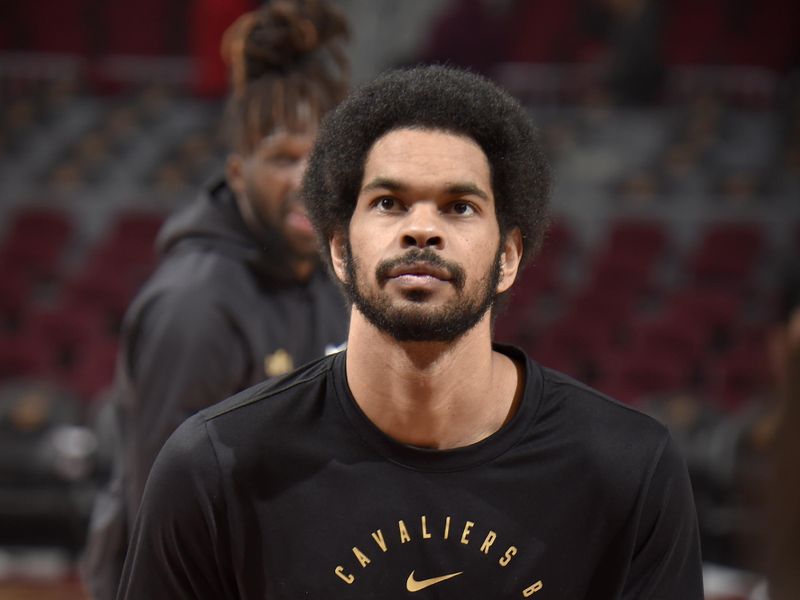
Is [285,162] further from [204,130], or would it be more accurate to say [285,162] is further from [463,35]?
[204,130]

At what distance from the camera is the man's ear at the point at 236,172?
2.73 metres

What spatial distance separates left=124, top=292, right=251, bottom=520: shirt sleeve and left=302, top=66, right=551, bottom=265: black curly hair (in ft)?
1.88

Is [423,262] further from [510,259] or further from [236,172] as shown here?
[236,172]

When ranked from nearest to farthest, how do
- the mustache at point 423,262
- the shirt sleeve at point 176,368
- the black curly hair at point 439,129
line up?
the mustache at point 423,262 → the black curly hair at point 439,129 → the shirt sleeve at point 176,368

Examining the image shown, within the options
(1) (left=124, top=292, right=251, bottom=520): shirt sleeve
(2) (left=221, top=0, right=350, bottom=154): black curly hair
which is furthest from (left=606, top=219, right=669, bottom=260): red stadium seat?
(1) (left=124, top=292, right=251, bottom=520): shirt sleeve

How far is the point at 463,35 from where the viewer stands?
11.0m

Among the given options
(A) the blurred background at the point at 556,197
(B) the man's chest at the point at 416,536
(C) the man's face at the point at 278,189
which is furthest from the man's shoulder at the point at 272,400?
(A) the blurred background at the point at 556,197

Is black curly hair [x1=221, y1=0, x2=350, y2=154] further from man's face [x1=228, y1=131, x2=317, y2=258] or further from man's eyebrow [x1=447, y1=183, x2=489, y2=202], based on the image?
man's eyebrow [x1=447, y1=183, x2=489, y2=202]

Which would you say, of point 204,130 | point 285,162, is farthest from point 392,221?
point 204,130

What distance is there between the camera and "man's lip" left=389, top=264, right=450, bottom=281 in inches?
65.7

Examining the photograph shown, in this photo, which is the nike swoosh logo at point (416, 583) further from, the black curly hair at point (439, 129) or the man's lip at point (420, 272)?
the black curly hair at point (439, 129)

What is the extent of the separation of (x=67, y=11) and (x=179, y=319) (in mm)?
12477

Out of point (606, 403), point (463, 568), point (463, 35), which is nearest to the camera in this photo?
Result: point (463, 568)

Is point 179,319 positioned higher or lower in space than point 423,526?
higher
